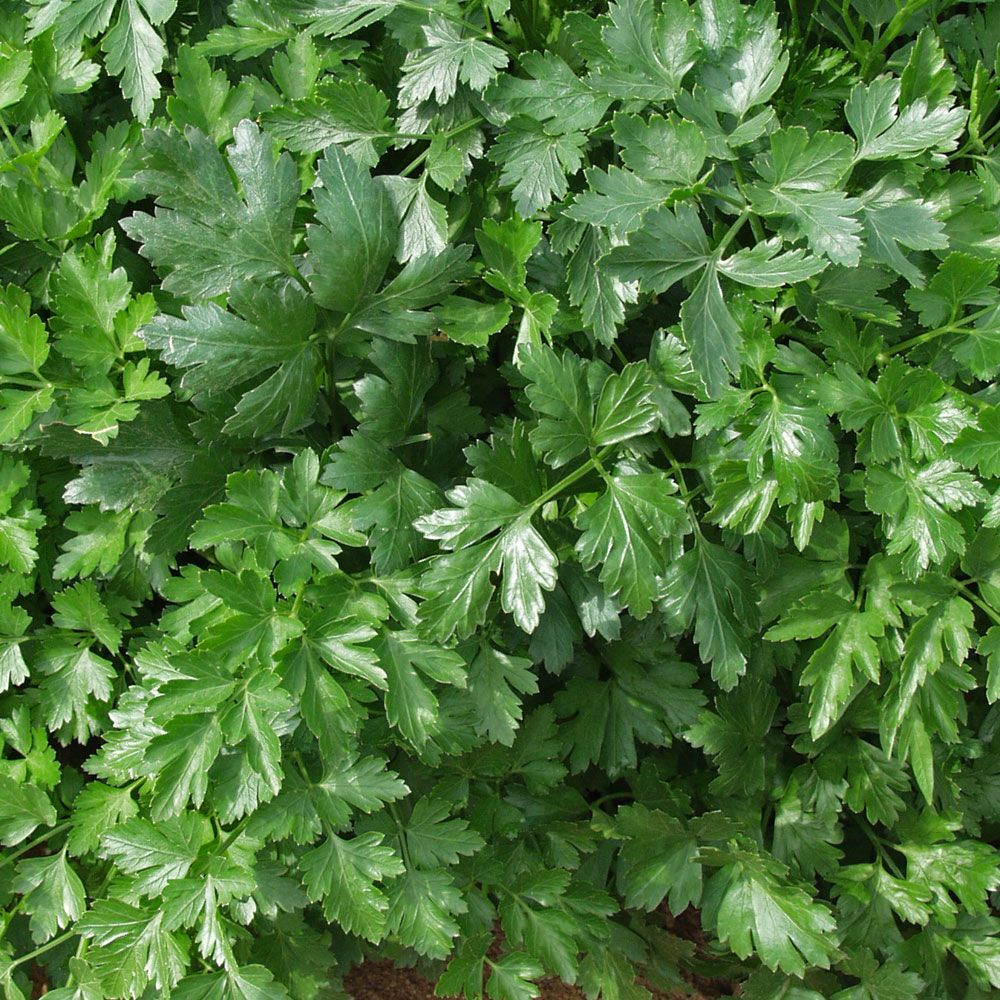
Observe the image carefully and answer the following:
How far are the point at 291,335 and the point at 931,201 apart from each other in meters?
0.89

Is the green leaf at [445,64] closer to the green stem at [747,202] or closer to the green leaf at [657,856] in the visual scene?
the green stem at [747,202]

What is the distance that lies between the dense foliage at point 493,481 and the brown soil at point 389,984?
37 centimetres

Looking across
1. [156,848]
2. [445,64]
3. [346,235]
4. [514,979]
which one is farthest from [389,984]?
[445,64]

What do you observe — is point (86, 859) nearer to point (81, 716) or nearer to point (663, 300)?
point (81, 716)

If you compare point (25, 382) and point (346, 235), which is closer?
point (346, 235)

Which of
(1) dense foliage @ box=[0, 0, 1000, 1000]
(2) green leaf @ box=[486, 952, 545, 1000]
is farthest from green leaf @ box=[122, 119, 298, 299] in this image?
(2) green leaf @ box=[486, 952, 545, 1000]

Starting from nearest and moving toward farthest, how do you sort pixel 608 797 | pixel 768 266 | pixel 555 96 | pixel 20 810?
pixel 768 266 → pixel 555 96 → pixel 20 810 → pixel 608 797

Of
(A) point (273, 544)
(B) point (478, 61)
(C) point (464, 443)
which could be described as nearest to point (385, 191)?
(B) point (478, 61)

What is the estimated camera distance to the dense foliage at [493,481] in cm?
124

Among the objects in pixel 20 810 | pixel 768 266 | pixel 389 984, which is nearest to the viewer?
pixel 768 266

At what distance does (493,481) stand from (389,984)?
1231 millimetres

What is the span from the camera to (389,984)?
194 cm

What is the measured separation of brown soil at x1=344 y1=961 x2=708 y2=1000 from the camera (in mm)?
1916

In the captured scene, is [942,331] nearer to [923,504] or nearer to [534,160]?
[923,504]
